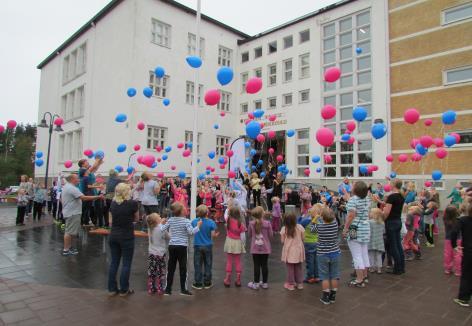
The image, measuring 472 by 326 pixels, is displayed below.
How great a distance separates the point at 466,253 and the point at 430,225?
4.77 metres

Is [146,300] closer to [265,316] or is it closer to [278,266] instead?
[265,316]

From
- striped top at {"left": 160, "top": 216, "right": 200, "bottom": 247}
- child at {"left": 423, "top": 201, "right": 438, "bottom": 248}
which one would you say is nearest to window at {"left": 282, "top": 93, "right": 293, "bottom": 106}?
child at {"left": 423, "top": 201, "right": 438, "bottom": 248}

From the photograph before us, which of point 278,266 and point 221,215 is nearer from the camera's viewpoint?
point 278,266

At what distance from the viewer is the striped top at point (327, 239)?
5.06 meters

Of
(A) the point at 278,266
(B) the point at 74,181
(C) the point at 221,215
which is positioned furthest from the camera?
(C) the point at 221,215

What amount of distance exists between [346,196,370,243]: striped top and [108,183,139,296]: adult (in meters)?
3.75

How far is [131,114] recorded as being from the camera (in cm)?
2167

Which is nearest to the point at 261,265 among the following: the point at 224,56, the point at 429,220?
the point at 429,220

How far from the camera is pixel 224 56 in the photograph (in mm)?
28406

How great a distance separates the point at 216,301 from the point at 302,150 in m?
21.6

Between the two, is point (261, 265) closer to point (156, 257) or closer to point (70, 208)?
point (156, 257)

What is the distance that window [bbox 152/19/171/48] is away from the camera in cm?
2334

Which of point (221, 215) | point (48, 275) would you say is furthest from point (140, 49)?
point (48, 275)

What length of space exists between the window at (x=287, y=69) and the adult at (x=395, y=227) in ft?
70.8
